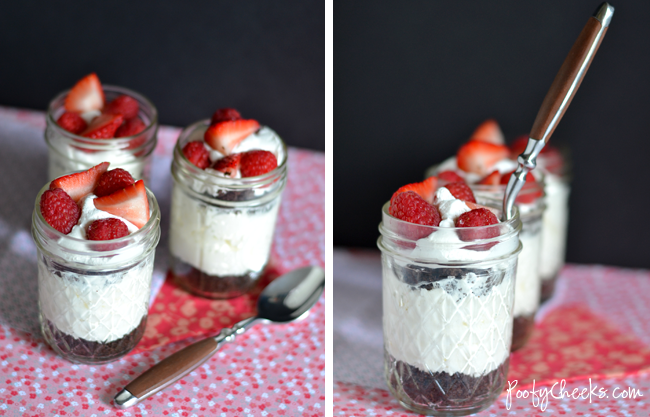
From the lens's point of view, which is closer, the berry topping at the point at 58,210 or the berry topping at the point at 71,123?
the berry topping at the point at 58,210

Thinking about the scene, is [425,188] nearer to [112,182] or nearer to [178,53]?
[112,182]

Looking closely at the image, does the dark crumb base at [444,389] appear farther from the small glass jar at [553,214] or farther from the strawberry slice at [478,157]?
the small glass jar at [553,214]

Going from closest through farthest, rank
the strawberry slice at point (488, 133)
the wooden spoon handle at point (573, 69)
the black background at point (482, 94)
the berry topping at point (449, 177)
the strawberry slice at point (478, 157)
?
1. the wooden spoon handle at point (573, 69)
2. the berry topping at point (449, 177)
3. the strawberry slice at point (478, 157)
4. the strawberry slice at point (488, 133)
5. the black background at point (482, 94)

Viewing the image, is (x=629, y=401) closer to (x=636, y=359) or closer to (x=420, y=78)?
(x=636, y=359)

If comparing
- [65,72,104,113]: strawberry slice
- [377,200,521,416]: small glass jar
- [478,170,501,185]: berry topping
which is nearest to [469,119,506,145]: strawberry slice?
[478,170,501,185]: berry topping

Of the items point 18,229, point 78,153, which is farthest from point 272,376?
point 18,229

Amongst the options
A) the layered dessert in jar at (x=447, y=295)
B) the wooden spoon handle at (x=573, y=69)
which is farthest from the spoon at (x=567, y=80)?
the layered dessert in jar at (x=447, y=295)
